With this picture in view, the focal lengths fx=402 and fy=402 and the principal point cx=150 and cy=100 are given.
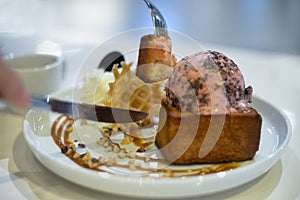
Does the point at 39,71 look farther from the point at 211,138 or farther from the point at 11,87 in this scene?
the point at 11,87

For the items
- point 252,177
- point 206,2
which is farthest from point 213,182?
point 206,2

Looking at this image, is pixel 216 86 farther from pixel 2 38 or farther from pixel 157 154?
pixel 2 38

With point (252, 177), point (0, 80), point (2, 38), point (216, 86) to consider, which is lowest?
point (2, 38)

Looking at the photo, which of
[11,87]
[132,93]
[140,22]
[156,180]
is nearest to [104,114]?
[132,93]

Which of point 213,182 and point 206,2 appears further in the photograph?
point 206,2

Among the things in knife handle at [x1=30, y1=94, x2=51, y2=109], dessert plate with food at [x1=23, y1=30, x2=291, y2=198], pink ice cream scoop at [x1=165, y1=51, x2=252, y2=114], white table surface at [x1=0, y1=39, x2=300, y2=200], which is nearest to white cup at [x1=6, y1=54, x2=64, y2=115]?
white table surface at [x1=0, y1=39, x2=300, y2=200]

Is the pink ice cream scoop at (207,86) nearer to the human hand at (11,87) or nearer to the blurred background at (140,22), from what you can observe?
the human hand at (11,87)

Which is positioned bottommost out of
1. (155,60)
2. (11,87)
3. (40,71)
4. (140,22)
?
(140,22)
